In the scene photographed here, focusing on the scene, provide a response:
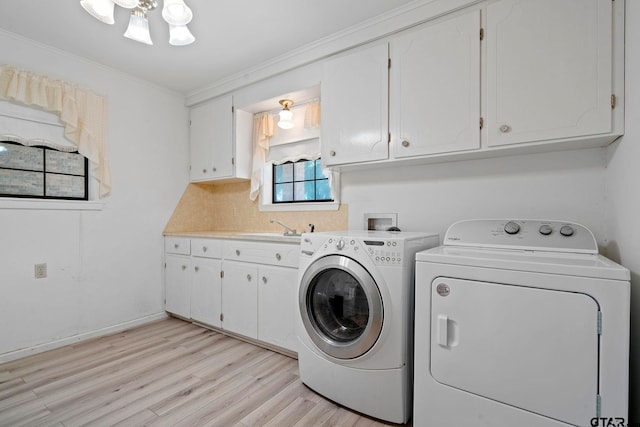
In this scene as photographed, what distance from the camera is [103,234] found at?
2762mm

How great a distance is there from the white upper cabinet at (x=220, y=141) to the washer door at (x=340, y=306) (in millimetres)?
1664

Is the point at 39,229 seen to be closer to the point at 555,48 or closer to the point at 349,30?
the point at 349,30

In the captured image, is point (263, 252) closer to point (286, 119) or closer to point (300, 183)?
point (300, 183)

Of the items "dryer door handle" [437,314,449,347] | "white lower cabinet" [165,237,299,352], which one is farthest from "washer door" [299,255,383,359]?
"dryer door handle" [437,314,449,347]

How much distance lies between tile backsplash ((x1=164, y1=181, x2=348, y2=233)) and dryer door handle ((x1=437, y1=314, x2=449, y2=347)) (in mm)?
1667

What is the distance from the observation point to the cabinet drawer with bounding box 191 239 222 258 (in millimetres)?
2727

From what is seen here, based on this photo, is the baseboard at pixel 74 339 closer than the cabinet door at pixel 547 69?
No

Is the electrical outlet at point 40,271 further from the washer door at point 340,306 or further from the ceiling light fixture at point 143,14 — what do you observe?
the washer door at point 340,306

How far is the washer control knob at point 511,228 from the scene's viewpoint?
5.29 feet

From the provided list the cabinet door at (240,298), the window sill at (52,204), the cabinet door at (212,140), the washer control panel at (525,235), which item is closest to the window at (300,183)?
the cabinet door at (212,140)

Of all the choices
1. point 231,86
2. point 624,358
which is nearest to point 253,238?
point 231,86

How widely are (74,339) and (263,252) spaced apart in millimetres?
1777

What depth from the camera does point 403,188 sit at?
2.25m

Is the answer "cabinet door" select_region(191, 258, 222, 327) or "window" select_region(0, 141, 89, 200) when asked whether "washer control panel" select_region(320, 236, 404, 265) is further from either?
"window" select_region(0, 141, 89, 200)
